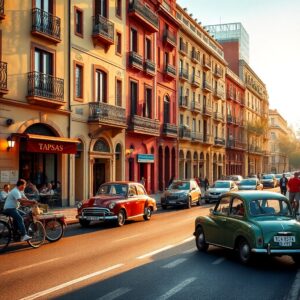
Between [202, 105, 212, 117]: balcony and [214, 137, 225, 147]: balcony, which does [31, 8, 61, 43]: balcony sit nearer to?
[202, 105, 212, 117]: balcony

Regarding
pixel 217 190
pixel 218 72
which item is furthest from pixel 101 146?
pixel 218 72

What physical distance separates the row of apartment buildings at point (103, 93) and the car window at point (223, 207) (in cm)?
1355

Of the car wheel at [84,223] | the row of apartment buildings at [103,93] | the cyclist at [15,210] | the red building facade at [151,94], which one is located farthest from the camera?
the red building facade at [151,94]

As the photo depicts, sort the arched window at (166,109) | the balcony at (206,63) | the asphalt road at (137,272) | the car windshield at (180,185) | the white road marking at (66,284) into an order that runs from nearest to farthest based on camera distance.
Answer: the white road marking at (66,284), the asphalt road at (137,272), the car windshield at (180,185), the arched window at (166,109), the balcony at (206,63)

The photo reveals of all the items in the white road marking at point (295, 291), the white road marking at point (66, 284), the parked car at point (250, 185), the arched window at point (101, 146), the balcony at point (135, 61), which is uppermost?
the balcony at point (135, 61)

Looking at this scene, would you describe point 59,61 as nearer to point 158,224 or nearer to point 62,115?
point 62,115

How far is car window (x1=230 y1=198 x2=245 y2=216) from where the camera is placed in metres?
11.4

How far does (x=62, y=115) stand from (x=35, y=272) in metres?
18.6

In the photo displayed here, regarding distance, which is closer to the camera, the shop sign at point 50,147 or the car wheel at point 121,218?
the car wheel at point 121,218

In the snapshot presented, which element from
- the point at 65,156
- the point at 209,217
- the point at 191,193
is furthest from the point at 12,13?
the point at 209,217

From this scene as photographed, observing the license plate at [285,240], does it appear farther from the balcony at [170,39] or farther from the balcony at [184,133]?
the balcony at [184,133]

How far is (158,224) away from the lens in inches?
794

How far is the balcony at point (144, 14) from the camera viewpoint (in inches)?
1455

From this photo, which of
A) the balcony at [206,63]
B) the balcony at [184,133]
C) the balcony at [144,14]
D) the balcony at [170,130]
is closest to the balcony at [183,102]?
the balcony at [184,133]
